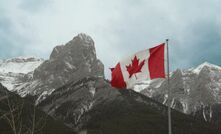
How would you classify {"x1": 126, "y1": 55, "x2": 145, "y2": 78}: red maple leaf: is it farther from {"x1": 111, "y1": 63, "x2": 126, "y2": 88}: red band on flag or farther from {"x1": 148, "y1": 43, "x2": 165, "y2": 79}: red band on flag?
{"x1": 148, "y1": 43, "x2": 165, "y2": 79}: red band on flag

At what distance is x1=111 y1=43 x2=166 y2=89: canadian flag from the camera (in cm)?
3533

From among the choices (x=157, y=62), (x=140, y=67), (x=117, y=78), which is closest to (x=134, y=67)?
(x=140, y=67)

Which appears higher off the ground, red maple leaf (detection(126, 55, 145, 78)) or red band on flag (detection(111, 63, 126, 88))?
red maple leaf (detection(126, 55, 145, 78))

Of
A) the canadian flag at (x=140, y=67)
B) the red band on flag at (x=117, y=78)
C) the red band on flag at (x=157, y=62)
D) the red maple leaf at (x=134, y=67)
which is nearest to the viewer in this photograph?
the red band on flag at (x=157, y=62)

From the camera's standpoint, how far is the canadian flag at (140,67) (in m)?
35.3

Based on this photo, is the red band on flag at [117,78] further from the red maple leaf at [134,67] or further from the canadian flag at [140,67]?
the red maple leaf at [134,67]

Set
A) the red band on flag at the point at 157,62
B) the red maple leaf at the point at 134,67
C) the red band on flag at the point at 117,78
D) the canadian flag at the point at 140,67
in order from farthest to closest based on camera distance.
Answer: the red band on flag at the point at 117,78 → the red maple leaf at the point at 134,67 → the canadian flag at the point at 140,67 → the red band on flag at the point at 157,62

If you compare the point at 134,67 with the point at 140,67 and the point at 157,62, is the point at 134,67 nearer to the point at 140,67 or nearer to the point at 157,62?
the point at 140,67

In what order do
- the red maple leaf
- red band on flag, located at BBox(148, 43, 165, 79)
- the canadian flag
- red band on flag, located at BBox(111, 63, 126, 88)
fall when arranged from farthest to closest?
red band on flag, located at BBox(111, 63, 126, 88) → the red maple leaf → the canadian flag → red band on flag, located at BBox(148, 43, 165, 79)

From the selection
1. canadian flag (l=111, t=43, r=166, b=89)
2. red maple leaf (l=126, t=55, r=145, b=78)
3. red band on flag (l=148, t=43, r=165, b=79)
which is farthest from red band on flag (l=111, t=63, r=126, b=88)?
red band on flag (l=148, t=43, r=165, b=79)

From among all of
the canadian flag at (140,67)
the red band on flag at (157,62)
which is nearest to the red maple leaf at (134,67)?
the canadian flag at (140,67)

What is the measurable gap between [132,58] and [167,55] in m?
3.23

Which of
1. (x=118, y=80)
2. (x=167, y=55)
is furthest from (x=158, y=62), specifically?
(x=118, y=80)

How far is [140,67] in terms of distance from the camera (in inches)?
1436
